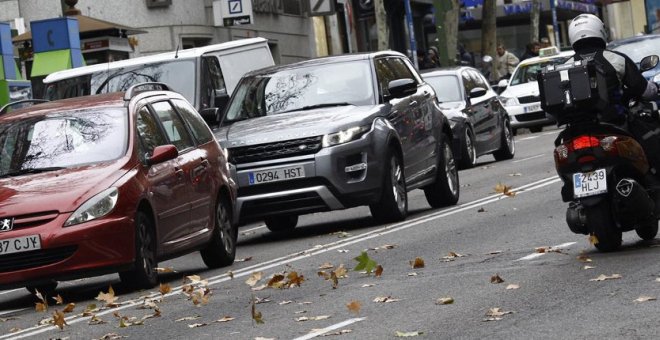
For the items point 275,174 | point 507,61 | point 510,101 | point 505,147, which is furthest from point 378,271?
point 507,61

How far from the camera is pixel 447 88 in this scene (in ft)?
96.5

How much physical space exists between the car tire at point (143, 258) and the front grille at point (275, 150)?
378 centimetres

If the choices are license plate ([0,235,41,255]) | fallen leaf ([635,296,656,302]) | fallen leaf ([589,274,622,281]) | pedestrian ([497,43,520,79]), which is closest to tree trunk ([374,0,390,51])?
pedestrian ([497,43,520,79])

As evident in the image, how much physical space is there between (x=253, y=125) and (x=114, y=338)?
7.70 meters

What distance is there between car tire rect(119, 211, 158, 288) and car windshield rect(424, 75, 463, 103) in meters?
15.5

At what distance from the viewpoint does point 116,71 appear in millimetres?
21656

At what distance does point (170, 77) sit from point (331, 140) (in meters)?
4.20

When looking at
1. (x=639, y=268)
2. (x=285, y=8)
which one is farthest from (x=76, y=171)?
(x=285, y=8)

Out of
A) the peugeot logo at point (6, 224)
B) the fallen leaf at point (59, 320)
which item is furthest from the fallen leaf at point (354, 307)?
the peugeot logo at point (6, 224)

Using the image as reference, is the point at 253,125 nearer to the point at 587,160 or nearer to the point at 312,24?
the point at 587,160

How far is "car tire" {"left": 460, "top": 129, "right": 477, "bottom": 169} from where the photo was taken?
2867 centimetres

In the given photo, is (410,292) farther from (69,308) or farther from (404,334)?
(69,308)

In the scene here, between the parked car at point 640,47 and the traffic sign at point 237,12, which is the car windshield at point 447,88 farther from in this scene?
the traffic sign at point 237,12

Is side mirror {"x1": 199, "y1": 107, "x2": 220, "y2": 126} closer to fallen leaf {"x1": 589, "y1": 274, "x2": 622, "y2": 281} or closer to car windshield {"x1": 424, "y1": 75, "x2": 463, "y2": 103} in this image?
fallen leaf {"x1": 589, "y1": 274, "x2": 622, "y2": 281}
